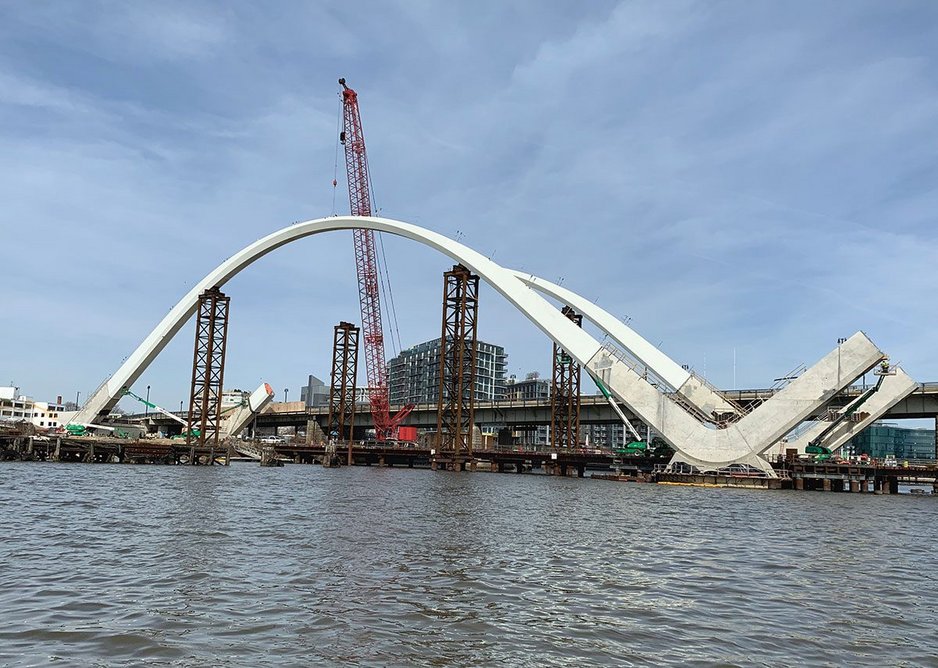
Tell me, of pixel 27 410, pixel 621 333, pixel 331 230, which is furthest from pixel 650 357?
pixel 27 410

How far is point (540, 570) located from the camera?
17453mm

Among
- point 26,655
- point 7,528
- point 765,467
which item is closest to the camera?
point 26,655

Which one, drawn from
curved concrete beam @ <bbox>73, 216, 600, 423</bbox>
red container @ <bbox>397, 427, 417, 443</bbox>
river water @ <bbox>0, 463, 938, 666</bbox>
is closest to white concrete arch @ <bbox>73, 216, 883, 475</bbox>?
curved concrete beam @ <bbox>73, 216, 600, 423</bbox>

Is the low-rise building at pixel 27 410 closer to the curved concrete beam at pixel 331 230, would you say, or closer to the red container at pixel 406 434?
the curved concrete beam at pixel 331 230

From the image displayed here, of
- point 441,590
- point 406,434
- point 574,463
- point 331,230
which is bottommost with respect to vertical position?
point 574,463

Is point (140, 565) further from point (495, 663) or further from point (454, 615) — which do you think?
point (495, 663)

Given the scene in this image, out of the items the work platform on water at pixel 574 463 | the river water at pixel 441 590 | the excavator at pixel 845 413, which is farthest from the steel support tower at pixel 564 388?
the river water at pixel 441 590

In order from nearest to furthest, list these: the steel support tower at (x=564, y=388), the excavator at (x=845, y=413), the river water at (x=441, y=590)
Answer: the river water at (x=441, y=590), the excavator at (x=845, y=413), the steel support tower at (x=564, y=388)

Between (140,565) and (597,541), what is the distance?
13221 mm

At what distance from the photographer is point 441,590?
1459 centimetres

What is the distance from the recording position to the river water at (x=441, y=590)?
10.6 metres

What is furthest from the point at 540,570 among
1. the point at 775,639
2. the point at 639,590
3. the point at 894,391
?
the point at 894,391

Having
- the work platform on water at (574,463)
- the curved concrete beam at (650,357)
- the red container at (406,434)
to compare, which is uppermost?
the curved concrete beam at (650,357)

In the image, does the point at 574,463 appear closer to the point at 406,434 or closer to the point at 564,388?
the point at 564,388
